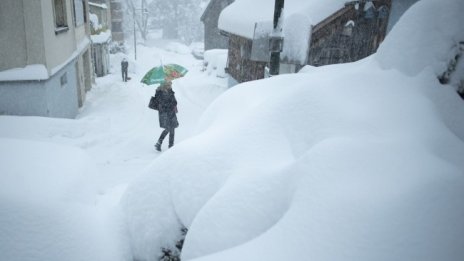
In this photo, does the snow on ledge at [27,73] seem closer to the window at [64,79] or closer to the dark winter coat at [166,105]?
the window at [64,79]

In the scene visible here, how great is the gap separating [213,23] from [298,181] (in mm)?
27071

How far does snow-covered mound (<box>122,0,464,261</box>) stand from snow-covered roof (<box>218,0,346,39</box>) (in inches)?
175

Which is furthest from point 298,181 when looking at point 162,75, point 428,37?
point 162,75

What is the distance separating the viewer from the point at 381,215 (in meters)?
2.31

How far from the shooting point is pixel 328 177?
263cm

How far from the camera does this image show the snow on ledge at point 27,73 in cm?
784

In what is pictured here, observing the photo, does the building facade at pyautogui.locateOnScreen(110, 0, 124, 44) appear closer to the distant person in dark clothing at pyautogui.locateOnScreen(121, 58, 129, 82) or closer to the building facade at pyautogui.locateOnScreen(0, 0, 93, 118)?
the distant person in dark clothing at pyautogui.locateOnScreen(121, 58, 129, 82)

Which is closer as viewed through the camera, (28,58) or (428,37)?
(428,37)

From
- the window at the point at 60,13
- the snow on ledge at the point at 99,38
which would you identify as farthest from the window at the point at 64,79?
the snow on ledge at the point at 99,38

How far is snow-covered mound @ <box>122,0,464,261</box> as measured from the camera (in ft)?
7.49

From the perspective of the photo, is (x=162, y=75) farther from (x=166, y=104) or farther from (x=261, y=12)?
(x=261, y=12)

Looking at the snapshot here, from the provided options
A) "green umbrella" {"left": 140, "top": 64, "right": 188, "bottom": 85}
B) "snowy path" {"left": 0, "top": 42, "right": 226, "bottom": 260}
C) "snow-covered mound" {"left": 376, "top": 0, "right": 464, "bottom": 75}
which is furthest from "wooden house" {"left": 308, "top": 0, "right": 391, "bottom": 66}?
"snow-covered mound" {"left": 376, "top": 0, "right": 464, "bottom": 75}

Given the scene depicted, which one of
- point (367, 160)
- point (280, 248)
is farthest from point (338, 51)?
point (280, 248)

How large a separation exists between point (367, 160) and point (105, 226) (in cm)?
249
